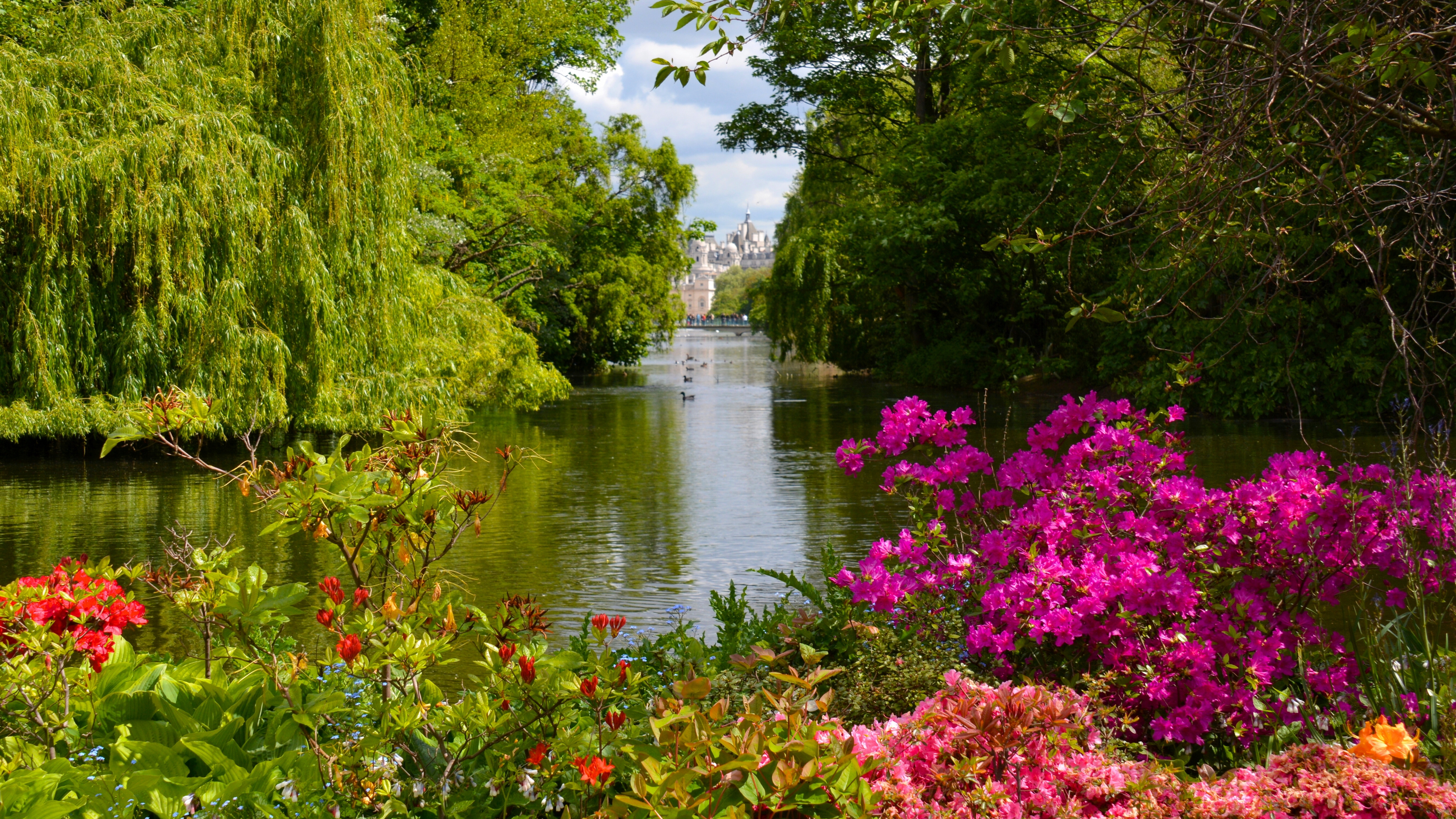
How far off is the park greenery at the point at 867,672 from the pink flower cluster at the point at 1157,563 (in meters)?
0.01

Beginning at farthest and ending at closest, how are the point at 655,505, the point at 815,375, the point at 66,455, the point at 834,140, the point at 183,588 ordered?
the point at 815,375, the point at 834,140, the point at 66,455, the point at 655,505, the point at 183,588

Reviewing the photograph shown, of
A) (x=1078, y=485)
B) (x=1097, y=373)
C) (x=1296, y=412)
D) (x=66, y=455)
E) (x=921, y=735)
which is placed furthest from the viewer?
(x=1097, y=373)

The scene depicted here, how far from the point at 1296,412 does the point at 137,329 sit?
1582 cm

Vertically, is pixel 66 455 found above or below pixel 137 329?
below

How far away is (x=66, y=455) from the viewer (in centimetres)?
1484

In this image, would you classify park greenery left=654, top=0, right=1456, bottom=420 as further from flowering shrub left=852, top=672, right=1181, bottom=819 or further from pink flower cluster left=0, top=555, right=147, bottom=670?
pink flower cluster left=0, top=555, right=147, bottom=670

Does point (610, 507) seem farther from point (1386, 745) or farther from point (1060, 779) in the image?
point (1386, 745)

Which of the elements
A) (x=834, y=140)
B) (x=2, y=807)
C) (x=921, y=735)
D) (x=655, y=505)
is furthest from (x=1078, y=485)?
(x=834, y=140)

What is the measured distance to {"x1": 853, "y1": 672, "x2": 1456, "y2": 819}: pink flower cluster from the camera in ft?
8.60

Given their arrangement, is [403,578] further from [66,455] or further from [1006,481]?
[66,455]

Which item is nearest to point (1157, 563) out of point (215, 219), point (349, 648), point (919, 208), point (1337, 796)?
point (1337, 796)

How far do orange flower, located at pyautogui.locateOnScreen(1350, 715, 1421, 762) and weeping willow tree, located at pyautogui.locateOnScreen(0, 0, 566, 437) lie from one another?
12540 mm

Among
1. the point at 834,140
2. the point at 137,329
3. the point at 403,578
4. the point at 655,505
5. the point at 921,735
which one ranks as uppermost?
the point at 834,140

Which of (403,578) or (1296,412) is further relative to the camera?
(1296,412)
